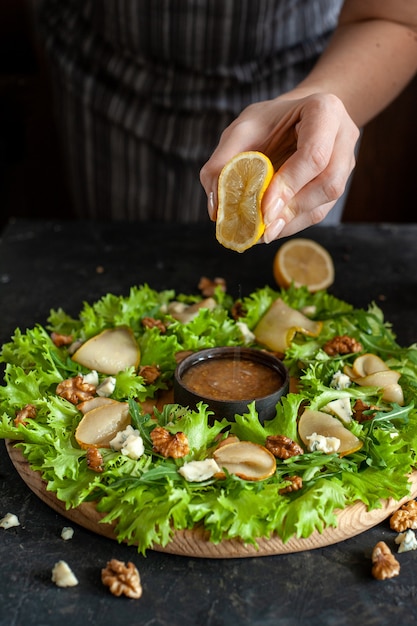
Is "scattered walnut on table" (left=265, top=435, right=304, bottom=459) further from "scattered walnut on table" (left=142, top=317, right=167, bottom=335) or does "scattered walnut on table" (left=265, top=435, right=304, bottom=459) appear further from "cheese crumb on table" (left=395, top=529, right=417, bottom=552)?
"scattered walnut on table" (left=142, top=317, right=167, bottom=335)

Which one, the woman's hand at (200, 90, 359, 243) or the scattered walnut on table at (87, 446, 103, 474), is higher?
the woman's hand at (200, 90, 359, 243)

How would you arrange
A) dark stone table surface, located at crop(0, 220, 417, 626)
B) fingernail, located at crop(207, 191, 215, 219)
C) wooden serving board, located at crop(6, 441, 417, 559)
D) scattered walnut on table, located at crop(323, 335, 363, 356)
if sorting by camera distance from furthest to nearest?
scattered walnut on table, located at crop(323, 335, 363, 356), fingernail, located at crop(207, 191, 215, 219), wooden serving board, located at crop(6, 441, 417, 559), dark stone table surface, located at crop(0, 220, 417, 626)

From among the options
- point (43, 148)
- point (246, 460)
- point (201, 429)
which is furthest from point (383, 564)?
point (43, 148)

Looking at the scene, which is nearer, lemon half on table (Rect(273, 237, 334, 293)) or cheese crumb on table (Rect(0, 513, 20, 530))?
cheese crumb on table (Rect(0, 513, 20, 530))

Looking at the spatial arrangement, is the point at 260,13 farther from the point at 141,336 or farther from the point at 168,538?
the point at 168,538

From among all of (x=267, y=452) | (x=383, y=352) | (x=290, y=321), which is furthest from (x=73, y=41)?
(x=267, y=452)

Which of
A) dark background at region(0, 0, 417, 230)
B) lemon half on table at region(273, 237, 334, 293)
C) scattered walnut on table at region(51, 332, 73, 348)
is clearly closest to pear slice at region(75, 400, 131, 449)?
A: scattered walnut on table at region(51, 332, 73, 348)
